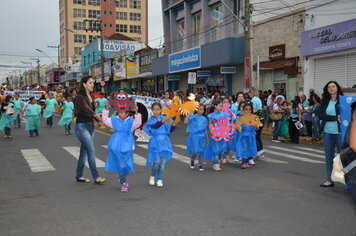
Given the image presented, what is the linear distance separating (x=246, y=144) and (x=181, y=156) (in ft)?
7.19

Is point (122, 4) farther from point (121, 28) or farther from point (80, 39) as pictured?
point (80, 39)

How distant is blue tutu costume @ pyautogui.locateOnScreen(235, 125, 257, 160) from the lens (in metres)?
8.63

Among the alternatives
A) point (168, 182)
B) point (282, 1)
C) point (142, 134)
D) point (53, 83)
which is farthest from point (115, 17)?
point (168, 182)

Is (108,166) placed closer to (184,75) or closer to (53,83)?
(184,75)

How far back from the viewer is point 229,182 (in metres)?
7.17

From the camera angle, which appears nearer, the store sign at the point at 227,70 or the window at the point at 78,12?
the store sign at the point at 227,70

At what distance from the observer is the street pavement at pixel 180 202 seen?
184 inches

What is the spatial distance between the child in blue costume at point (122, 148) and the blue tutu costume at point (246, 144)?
2.89m

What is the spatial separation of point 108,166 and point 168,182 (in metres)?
1.26

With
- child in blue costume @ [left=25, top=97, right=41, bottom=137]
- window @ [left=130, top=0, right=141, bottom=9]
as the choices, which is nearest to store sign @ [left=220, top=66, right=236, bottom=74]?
child in blue costume @ [left=25, top=97, right=41, bottom=137]

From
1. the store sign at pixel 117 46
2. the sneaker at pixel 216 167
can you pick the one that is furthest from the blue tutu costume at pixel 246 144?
the store sign at pixel 117 46

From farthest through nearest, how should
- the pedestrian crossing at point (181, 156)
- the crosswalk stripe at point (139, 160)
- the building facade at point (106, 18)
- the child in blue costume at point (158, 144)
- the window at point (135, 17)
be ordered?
1. the window at point (135, 17)
2. the building facade at point (106, 18)
3. the crosswalk stripe at point (139, 160)
4. the pedestrian crossing at point (181, 156)
5. the child in blue costume at point (158, 144)

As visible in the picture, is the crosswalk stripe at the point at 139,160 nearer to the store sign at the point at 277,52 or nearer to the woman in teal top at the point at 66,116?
the woman in teal top at the point at 66,116

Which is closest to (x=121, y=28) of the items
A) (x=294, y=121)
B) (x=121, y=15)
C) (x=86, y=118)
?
(x=121, y=15)
